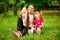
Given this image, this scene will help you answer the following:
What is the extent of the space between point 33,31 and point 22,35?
52 cm

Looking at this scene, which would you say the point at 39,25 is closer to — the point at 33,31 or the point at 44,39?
the point at 33,31

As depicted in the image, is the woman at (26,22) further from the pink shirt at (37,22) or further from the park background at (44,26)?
the park background at (44,26)

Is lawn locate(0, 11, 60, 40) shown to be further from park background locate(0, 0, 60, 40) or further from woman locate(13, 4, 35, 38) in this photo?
woman locate(13, 4, 35, 38)

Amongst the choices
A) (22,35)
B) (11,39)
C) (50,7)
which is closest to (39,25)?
(22,35)

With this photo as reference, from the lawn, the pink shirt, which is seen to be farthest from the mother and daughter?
the lawn

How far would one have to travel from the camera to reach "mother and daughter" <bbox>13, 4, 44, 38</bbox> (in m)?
9.52

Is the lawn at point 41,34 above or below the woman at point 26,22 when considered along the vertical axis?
below

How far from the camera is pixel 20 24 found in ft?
31.4

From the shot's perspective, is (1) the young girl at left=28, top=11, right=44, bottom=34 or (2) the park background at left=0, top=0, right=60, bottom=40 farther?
(1) the young girl at left=28, top=11, right=44, bottom=34

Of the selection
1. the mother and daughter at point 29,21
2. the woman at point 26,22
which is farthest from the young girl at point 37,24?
the woman at point 26,22

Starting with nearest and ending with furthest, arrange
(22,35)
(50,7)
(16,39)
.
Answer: (16,39) < (22,35) < (50,7)

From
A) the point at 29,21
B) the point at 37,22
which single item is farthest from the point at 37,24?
the point at 29,21

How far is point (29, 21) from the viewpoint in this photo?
9734 millimetres

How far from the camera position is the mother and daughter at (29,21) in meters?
9.52
